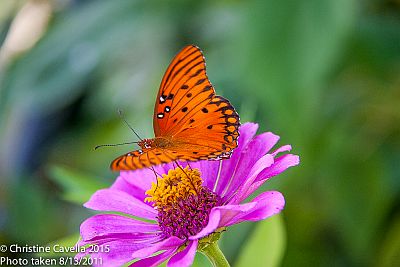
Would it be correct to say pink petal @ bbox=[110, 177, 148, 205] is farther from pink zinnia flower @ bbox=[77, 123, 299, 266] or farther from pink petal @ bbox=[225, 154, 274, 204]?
pink petal @ bbox=[225, 154, 274, 204]

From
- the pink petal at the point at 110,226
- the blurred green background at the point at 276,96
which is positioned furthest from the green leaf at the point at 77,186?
the pink petal at the point at 110,226

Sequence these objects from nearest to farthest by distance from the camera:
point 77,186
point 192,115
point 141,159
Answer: point 141,159, point 192,115, point 77,186

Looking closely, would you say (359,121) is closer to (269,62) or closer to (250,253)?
(269,62)

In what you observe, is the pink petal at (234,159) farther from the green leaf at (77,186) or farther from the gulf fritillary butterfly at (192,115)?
the green leaf at (77,186)

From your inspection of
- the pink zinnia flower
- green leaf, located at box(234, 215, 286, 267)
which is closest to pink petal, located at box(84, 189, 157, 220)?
the pink zinnia flower

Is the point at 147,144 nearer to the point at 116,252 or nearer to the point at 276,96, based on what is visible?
the point at 116,252

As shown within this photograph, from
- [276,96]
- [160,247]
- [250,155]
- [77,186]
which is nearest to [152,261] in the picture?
[160,247]
